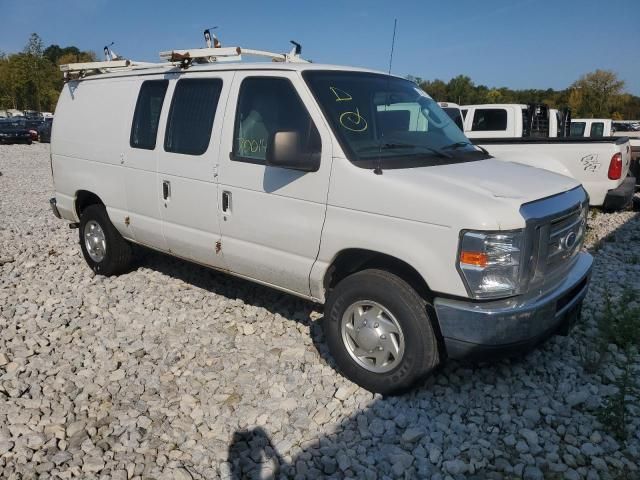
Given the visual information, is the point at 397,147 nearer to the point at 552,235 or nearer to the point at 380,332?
the point at 552,235

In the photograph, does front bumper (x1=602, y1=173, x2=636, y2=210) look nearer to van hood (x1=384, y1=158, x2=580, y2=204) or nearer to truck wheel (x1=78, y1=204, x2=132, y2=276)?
van hood (x1=384, y1=158, x2=580, y2=204)

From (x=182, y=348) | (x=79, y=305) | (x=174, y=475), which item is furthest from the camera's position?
(x=79, y=305)

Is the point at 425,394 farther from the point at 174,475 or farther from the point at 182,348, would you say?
the point at 182,348

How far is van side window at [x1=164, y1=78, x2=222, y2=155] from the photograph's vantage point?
14.5ft

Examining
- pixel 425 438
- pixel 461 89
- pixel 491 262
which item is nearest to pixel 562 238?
pixel 491 262

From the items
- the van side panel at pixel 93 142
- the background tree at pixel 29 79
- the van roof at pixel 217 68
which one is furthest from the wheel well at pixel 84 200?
the background tree at pixel 29 79

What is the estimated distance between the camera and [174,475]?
299cm

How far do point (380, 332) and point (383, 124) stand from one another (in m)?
1.53

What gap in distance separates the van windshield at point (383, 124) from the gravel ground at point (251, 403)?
5.29ft

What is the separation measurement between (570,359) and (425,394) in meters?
1.30

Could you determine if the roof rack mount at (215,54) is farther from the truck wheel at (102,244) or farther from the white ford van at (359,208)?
the truck wheel at (102,244)

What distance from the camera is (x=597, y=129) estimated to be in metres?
17.8

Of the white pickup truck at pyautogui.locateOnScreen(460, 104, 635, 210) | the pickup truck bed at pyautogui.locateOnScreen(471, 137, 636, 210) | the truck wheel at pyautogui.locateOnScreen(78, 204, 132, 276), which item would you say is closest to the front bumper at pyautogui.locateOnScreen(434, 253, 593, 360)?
the truck wheel at pyautogui.locateOnScreen(78, 204, 132, 276)

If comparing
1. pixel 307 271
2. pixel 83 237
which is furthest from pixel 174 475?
pixel 83 237
